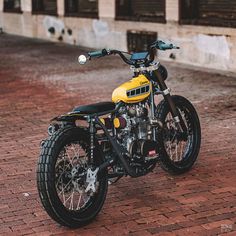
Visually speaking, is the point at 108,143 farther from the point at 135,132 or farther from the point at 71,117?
the point at 71,117

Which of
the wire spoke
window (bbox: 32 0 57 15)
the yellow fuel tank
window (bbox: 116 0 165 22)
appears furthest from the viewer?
window (bbox: 32 0 57 15)

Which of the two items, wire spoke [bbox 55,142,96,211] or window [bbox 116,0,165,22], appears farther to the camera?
window [bbox 116,0,165,22]

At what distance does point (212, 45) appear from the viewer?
13.4m

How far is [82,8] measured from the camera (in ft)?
63.5

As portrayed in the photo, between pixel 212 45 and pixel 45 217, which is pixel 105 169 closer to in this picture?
pixel 45 217

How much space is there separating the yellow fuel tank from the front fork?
19cm

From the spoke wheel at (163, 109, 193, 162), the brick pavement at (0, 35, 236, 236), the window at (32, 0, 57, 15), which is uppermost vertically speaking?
the window at (32, 0, 57, 15)

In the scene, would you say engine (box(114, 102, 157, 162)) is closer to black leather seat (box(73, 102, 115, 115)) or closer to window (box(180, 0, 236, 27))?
black leather seat (box(73, 102, 115, 115))

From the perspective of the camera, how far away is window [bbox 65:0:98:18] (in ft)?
60.8

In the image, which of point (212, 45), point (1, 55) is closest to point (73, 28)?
point (1, 55)

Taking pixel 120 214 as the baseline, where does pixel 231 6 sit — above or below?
above

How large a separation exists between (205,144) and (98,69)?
7.33 metres

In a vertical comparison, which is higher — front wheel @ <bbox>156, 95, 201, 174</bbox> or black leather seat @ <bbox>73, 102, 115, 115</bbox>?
black leather seat @ <bbox>73, 102, 115, 115</bbox>

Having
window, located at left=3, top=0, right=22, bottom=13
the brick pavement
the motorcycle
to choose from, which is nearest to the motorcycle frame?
the motorcycle
